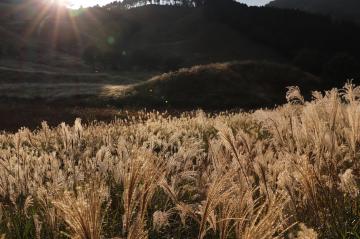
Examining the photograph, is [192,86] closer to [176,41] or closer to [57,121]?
[57,121]

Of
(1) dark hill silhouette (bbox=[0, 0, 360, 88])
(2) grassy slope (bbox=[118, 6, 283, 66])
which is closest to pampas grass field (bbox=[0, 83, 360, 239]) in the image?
(1) dark hill silhouette (bbox=[0, 0, 360, 88])

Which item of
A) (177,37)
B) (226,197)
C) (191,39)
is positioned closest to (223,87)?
(226,197)

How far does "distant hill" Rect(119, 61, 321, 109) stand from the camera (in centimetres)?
4478

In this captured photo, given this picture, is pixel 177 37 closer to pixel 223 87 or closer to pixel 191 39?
pixel 191 39

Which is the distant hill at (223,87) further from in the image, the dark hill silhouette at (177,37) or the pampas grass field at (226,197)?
the pampas grass field at (226,197)

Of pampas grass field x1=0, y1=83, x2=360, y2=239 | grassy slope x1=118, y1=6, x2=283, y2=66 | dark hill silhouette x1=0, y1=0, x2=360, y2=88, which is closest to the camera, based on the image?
pampas grass field x1=0, y1=83, x2=360, y2=239

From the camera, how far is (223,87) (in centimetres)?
4706

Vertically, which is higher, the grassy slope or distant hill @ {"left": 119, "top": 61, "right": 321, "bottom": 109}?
the grassy slope

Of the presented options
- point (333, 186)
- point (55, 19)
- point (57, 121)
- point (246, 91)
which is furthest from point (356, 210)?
point (55, 19)

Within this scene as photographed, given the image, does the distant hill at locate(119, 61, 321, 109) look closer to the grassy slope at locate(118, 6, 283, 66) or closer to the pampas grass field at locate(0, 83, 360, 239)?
the pampas grass field at locate(0, 83, 360, 239)

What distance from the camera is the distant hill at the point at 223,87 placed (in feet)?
147

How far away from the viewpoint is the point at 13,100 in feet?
152

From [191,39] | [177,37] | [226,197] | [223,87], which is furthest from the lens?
[177,37]

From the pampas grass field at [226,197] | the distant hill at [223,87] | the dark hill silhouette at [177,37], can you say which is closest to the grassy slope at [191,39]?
the dark hill silhouette at [177,37]
